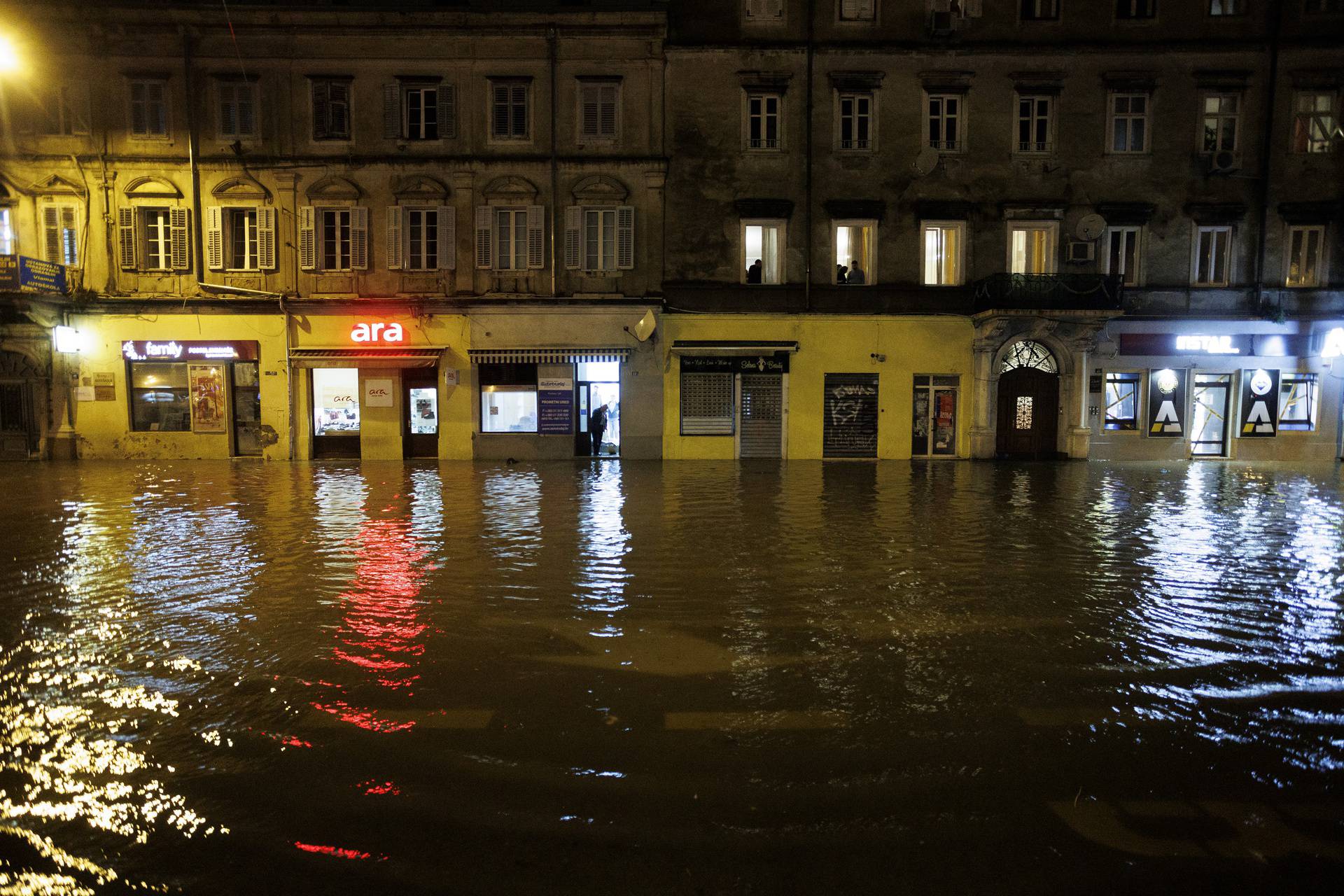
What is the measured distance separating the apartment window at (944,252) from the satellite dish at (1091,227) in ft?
10.9

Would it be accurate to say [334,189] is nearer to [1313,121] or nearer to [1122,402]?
[1122,402]

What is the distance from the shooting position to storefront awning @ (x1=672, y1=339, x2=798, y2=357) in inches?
882

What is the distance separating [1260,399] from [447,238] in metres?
25.8

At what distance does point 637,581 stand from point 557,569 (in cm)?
106

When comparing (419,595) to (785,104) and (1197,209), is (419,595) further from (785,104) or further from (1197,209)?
(1197,209)

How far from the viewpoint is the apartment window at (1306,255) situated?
22969 mm

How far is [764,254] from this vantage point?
74.9 feet

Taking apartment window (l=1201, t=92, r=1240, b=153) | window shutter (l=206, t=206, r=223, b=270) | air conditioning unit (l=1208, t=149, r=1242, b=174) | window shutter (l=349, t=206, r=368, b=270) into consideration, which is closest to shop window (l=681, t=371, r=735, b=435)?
window shutter (l=349, t=206, r=368, b=270)

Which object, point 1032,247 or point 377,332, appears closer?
point 377,332

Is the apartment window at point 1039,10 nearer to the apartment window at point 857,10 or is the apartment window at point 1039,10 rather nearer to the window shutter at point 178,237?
the apartment window at point 857,10

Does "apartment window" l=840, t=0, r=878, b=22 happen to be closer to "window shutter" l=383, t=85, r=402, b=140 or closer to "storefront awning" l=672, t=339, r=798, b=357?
"storefront awning" l=672, t=339, r=798, b=357

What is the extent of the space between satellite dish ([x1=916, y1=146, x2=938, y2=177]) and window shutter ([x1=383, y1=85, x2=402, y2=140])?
610 inches

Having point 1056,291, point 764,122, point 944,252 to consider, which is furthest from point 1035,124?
point 764,122

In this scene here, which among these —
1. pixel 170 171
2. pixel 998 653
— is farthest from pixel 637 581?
pixel 170 171
